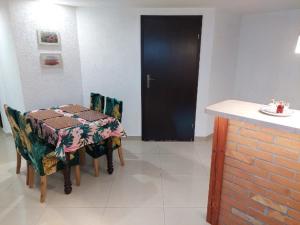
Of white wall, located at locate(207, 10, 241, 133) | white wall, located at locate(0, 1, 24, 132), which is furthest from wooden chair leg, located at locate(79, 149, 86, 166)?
white wall, located at locate(207, 10, 241, 133)

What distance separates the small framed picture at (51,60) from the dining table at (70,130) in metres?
0.78

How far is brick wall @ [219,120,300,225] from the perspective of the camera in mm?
1485

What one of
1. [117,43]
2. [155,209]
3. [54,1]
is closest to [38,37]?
[54,1]

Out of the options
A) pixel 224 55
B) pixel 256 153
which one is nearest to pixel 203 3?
pixel 224 55

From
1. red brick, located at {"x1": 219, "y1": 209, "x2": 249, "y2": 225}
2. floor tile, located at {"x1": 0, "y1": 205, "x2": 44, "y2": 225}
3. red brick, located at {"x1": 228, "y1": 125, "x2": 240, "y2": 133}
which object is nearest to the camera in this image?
red brick, located at {"x1": 228, "y1": 125, "x2": 240, "y2": 133}

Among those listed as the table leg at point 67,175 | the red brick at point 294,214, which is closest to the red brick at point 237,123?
the red brick at point 294,214

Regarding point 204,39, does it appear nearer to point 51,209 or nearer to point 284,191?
point 284,191

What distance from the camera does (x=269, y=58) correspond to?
3740mm

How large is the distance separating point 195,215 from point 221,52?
2603 millimetres

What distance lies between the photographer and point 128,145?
3666mm

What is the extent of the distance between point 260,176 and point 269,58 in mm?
2797

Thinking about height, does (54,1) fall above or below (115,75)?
above

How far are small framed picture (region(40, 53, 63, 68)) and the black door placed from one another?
1281 millimetres

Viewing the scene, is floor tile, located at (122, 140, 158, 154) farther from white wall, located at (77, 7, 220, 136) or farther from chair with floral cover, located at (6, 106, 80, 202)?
chair with floral cover, located at (6, 106, 80, 202)
